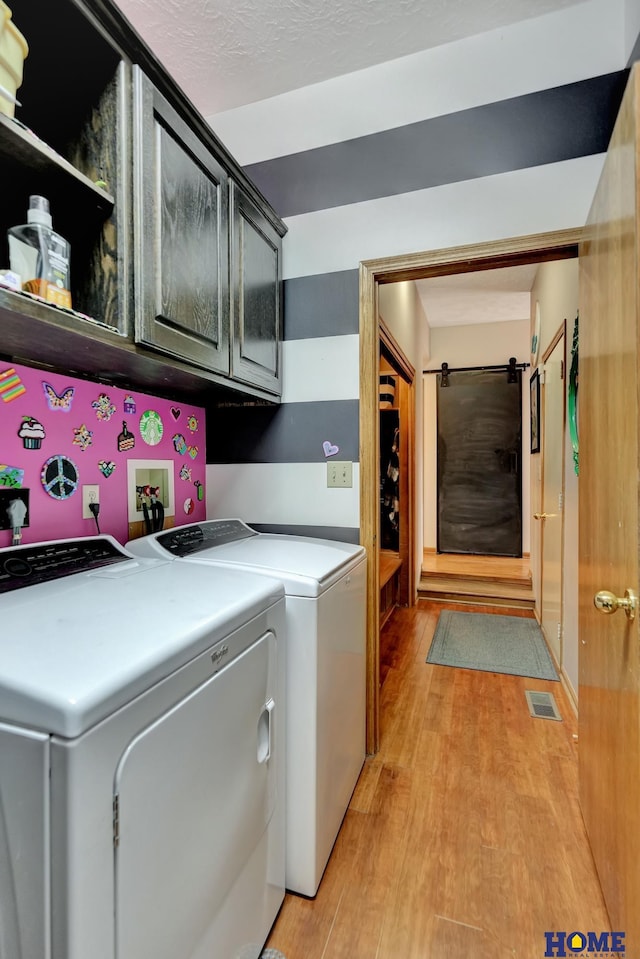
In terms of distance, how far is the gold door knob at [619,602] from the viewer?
988mm

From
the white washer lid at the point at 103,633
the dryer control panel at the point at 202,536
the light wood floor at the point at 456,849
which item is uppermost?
the dryer control panel at the point at 202,536

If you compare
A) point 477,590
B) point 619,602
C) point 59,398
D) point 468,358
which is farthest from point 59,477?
point 468,358

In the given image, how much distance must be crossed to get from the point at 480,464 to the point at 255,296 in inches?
158

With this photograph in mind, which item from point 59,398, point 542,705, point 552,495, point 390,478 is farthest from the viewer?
point 390,478

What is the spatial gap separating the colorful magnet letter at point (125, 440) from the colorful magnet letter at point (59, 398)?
226mm

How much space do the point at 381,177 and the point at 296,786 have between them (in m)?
2.24

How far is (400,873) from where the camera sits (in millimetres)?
1373

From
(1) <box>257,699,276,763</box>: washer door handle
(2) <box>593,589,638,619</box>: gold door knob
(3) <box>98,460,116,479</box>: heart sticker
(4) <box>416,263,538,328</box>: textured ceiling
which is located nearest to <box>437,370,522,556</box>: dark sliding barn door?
(4) <box>416,263,538,328</box>: textured ceiling

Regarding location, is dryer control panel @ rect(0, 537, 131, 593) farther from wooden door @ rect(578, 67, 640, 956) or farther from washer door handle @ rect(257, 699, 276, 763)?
wooden door @ rect(578, 67, 640, 956)

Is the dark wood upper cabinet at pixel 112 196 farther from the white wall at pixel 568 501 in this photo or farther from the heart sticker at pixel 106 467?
the white wall at pixel 568 501

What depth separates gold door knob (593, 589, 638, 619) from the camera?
3.24 ft

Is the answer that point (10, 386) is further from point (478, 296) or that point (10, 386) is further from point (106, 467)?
point (478, 296)

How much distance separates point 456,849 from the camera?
1.46 m

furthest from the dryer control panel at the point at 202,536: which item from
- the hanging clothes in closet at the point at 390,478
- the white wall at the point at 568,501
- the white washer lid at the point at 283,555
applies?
the hanging clothes in closet at the point at 390,478
